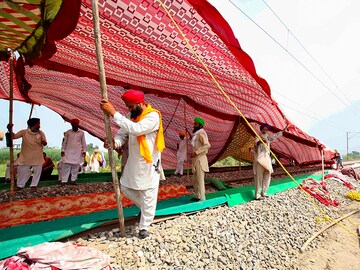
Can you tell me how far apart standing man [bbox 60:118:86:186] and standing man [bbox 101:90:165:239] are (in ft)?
14.1

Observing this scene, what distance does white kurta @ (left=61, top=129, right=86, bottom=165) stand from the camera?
275 inches

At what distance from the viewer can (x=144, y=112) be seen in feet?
10.4

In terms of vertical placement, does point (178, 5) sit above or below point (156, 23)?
above

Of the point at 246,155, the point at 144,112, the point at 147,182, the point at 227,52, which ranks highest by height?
the point at 227,52

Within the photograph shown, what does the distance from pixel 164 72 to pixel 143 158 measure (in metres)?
2.67

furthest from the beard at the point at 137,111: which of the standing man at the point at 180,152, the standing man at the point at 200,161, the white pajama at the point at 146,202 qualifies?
the standing man at the point at 180,152

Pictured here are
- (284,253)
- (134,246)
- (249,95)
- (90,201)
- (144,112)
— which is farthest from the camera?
(249,95)

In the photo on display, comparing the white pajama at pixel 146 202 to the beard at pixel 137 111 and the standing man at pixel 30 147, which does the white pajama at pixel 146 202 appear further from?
the standing man at pixel 30 147

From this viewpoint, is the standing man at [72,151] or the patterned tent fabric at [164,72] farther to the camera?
the standing man at [72,151]

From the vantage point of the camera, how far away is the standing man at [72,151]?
275 inches

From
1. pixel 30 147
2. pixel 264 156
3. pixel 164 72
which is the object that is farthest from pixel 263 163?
pixel 30 147

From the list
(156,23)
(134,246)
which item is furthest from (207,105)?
(134,246)

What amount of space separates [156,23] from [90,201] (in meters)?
3.41

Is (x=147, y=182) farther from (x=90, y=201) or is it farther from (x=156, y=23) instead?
(x=90, y=201)
